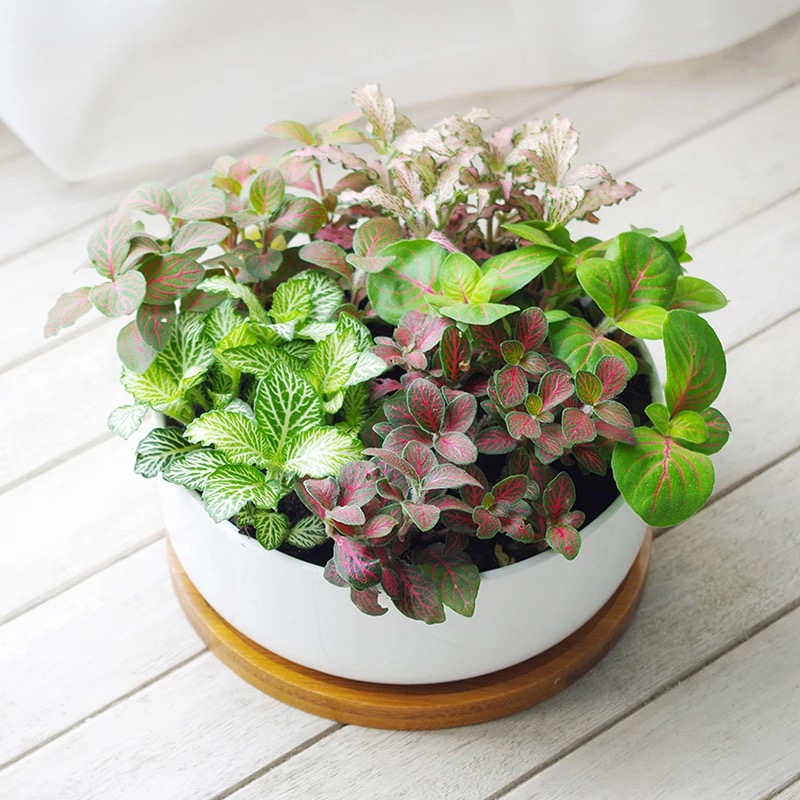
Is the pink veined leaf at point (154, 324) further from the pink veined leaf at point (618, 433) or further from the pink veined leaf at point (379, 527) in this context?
the pink veined leaf at point (618, 433)

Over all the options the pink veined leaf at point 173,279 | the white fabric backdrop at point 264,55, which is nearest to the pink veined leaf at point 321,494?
the pink veined leaf at point 173,279

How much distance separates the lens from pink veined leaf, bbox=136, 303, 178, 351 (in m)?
0.95

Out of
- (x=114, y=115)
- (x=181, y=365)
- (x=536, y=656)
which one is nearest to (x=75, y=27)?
(x=114, y=115)

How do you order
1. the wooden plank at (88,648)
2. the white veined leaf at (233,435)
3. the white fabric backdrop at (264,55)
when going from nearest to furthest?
the white veined leaf at (233,435) → the wooden plank at (88,648) → the white fabric backdrop at (264,55)

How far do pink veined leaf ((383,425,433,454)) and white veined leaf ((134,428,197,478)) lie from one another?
0.67ft

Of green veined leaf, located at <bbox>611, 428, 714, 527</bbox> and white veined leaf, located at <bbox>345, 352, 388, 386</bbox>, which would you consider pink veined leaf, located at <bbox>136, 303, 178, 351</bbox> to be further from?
green veined leaf, located at <bbox>611, 428, 714, 527</bbox>

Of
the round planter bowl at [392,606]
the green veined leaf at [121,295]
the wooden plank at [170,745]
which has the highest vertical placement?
the green veined leaf at [121,295]

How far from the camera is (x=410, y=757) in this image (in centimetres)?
109

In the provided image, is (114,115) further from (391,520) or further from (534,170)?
(391,520)

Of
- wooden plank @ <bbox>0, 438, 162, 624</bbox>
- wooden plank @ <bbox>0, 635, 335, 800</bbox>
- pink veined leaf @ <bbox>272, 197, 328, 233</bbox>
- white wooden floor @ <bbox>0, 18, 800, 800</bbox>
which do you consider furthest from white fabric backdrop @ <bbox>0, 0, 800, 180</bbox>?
wooden plank @ <bbox>0, 635, 335, 800</bbox>

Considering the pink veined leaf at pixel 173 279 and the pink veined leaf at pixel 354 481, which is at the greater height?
the pink veined leaf at pixel 173 279

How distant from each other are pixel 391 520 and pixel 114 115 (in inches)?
40.9

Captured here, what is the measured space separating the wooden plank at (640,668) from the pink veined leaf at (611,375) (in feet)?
1.27

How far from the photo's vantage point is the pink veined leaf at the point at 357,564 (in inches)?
32.6
